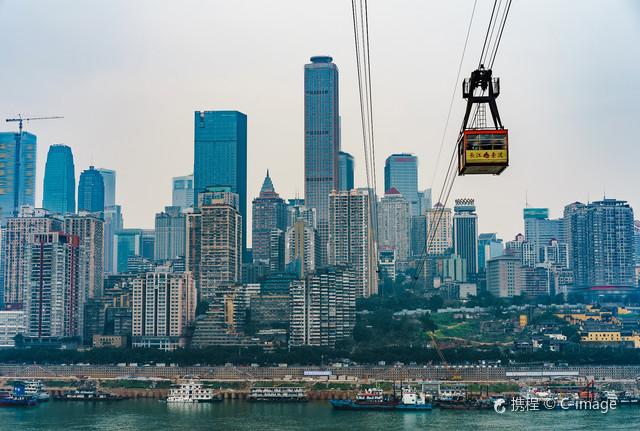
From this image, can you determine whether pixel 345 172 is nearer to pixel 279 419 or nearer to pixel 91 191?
pixel 91 191

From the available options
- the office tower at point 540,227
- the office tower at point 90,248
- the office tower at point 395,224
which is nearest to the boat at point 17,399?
the office tower at point 90,248

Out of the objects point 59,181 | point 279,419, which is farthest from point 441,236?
point 279,419

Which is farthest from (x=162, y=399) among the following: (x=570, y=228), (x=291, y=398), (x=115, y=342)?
(x=570, y=228)

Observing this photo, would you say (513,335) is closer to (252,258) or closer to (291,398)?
(291,398)

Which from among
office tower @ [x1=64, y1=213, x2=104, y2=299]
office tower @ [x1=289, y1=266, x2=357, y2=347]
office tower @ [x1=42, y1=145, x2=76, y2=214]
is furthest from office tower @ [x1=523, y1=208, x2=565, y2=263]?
office tower @ [x1=289, y1=266, x2=357, y2=347]

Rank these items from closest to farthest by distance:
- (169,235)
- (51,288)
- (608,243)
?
(51,288) < (608,243) < (169,235)

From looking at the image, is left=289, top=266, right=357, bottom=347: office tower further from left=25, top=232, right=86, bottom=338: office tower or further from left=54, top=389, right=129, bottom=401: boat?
left=25, top=232, right=86, bottom=338: office tower
